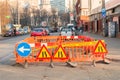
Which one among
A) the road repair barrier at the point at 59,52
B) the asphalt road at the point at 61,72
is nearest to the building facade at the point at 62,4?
the road repair barrier at the point at 59,52

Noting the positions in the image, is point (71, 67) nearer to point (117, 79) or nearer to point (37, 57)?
point (37, 57)

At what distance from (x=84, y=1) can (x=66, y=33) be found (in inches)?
2977

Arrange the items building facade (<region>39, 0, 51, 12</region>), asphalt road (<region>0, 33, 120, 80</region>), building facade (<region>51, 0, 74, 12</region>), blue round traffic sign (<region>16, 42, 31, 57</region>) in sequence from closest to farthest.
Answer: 1. asphalt road (<region>0, 33, 120, 80</region>)
2. blue round traffic sign (<region>16, 42, 31, 57</region>)
3. building facade (<region>51, 0, 74, 12</region>)
4. building facade (<region>39, 0, 51, 12</region>)

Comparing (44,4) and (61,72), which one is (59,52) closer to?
(61,72)

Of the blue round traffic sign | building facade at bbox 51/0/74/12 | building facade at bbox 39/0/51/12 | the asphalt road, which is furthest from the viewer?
building facade at bbox 39/0/51/12

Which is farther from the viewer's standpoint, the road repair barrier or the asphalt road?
the road repair barrier

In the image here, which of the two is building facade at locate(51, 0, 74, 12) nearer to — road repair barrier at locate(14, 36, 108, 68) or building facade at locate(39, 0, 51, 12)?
building facade at locate(39, 0, 51, 12)

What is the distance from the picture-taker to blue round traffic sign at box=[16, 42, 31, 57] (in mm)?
14727

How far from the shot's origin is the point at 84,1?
116438 mm

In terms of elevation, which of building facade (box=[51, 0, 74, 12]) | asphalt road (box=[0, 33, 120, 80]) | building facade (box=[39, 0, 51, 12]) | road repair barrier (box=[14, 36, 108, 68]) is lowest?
asphalt road (box=[0, 33, 120, 80])

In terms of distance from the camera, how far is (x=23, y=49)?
1473cm

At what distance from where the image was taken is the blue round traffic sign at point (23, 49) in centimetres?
1473

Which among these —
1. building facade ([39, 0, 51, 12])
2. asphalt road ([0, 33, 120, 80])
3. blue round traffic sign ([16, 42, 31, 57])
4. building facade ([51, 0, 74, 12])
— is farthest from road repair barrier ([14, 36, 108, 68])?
building facade ([39, 0, 51, 12])

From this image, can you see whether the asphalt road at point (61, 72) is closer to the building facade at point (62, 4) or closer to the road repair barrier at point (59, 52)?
the road repair barrier at point (59, 52)
